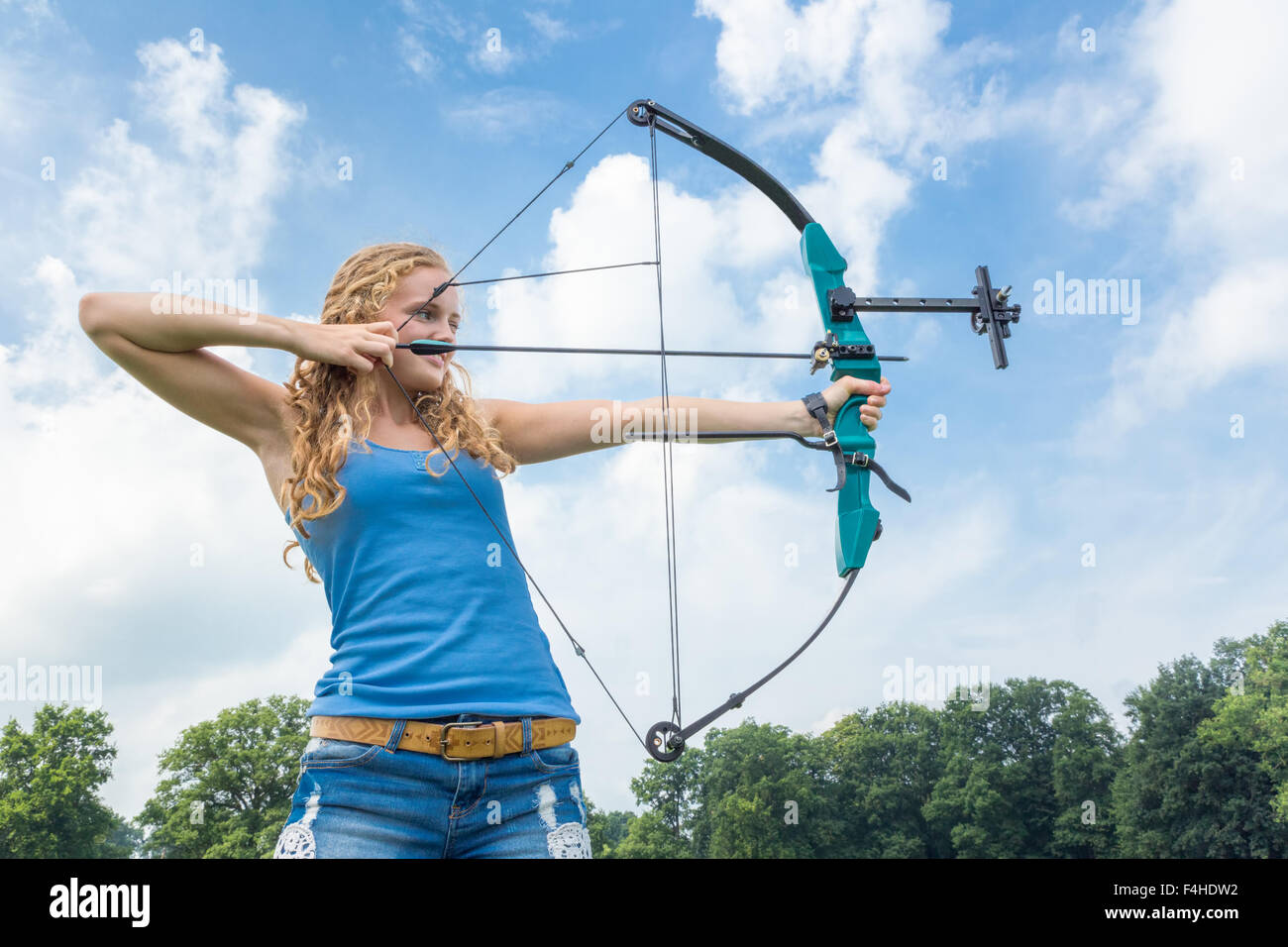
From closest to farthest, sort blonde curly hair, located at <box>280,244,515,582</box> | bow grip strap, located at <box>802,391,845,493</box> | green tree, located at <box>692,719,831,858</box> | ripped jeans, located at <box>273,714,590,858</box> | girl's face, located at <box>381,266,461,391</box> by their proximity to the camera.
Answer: ripped jeans, located at <box>273,714,590,858</box> < blonde curly hair, located at <box>280,244,515,582</box> < girl's face, located at <box>381,266,461,391</box> < bow grip strap, located at <box>802,391,845,493</box> < green tree, located at <box>692,719,831,858</box>

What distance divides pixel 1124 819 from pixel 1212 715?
134 inches

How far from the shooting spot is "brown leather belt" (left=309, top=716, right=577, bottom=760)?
4.81 feet

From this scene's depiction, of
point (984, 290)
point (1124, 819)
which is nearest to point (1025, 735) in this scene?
point (1124, 819)

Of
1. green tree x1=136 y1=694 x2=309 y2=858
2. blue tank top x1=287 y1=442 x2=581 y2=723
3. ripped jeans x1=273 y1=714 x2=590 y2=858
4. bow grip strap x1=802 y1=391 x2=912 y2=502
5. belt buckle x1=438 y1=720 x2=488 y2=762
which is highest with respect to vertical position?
bow grip strap x1=802 y1=391 x2=912 y2=502

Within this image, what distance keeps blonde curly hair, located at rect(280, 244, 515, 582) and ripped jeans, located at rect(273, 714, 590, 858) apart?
1.46ft

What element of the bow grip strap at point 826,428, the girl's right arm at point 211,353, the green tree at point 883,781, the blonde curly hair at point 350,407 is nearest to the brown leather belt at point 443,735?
the blonde curly hair at point 350,407

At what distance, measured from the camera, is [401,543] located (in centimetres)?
163

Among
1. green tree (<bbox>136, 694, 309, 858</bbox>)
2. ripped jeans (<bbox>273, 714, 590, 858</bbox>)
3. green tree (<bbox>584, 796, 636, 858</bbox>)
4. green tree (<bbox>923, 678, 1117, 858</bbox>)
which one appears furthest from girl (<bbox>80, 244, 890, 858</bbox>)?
green tree (<bbox>923, 678, 1117, 858</bbox>)

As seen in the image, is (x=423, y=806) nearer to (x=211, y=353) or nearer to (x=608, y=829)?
(x=211, y=353)

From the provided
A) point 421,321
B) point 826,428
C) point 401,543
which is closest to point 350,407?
point 421,321

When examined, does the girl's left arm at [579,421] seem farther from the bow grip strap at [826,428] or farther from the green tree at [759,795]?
the green tree at [759,795]

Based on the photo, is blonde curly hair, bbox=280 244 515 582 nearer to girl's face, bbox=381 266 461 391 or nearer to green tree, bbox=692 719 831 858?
girl's face, bbox=381 266 461 391
